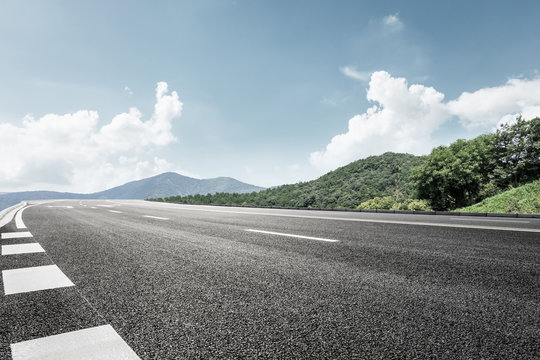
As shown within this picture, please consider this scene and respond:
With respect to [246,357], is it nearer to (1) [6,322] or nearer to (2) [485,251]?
(1) [6,322]

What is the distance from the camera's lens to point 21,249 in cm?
425

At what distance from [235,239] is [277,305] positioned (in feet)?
10.4

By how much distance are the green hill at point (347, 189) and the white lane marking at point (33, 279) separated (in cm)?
4047

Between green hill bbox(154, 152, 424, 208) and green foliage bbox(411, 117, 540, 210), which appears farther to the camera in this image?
green hill bbox(154, 152, 424, 208)

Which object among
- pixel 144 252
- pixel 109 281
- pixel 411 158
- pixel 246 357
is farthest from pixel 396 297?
pixel 411 158

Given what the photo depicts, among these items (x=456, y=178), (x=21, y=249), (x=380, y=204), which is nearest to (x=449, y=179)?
(x=456, y=178)

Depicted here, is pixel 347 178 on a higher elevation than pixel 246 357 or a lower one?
higher

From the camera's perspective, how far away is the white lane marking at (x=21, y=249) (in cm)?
405

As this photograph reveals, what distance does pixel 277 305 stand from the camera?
202 centimetres

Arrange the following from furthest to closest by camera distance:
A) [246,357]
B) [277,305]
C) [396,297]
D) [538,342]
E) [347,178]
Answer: [347,178], [396,297], [277,305], [538,342], [246,357]

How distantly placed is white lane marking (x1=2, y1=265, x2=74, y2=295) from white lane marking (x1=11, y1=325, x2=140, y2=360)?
1.16 metres

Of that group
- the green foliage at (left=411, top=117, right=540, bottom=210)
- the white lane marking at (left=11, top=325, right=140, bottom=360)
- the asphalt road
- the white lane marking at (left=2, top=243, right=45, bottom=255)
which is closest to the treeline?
the green foliage at (left=411, top=117, right=540, bottom=210)

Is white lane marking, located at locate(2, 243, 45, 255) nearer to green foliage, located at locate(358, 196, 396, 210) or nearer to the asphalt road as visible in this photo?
the asphalt road

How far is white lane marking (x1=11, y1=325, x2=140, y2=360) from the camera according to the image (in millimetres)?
1411
